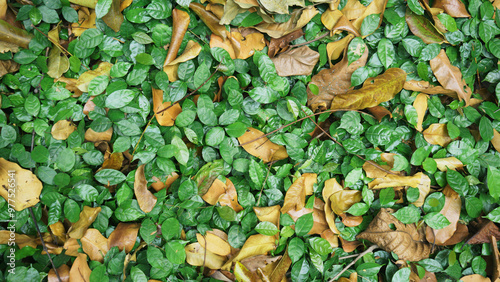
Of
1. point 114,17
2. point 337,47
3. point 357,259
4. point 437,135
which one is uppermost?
point 114,17

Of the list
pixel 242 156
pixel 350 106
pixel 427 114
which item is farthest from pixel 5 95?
pixel 427 114

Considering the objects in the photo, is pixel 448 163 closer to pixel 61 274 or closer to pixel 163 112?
pixel 163 112

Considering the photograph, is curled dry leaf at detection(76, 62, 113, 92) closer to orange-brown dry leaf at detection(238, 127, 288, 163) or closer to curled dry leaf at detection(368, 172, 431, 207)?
orange-brown dry leaf at detection(238, 127, 288, 163)

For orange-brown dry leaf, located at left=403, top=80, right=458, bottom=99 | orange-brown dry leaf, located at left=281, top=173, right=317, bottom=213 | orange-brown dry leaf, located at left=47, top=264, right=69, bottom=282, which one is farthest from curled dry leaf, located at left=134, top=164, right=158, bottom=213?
orange-brown dry leaf, located at left=403, top=80, right=458, bottom=99

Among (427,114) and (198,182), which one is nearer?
(198,182)

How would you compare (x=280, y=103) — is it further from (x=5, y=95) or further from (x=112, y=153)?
(x=5, y=95)

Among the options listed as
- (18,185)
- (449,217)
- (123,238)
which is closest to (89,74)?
(18,185)
